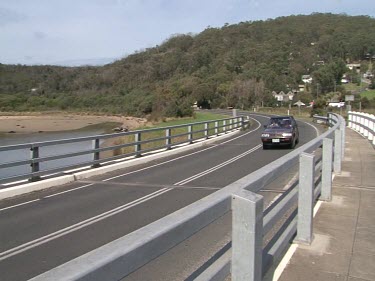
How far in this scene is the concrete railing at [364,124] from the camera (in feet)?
70.1

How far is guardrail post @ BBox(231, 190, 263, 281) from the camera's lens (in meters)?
3.14

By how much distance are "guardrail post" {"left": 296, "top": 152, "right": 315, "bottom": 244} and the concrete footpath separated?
152 millimetres

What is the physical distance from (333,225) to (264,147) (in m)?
15.3

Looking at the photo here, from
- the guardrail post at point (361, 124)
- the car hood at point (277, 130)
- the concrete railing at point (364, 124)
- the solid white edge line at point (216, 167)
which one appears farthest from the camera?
the guardrail post at point (361, 124)

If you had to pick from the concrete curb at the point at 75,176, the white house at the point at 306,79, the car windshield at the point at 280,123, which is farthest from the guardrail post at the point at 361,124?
the white house at the point at 306,79

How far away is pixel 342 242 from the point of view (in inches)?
237

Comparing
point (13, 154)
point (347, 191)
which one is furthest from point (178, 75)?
point (347, 191)

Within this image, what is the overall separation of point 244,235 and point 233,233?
8 centimetres

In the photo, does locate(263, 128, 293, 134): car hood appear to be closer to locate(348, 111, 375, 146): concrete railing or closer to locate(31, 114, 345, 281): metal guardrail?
locate(348, 111, 375, 146): concrete railing

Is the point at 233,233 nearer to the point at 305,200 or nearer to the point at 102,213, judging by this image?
the point at 305,200

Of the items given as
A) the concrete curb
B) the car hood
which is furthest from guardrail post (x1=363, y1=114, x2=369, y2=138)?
the concrete curb

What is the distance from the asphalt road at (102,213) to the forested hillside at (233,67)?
126 meters

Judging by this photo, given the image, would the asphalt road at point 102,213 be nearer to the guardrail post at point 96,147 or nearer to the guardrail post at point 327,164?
the guardrail post at point 96,147

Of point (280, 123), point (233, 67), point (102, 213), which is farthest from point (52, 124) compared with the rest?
point (102, 213)
